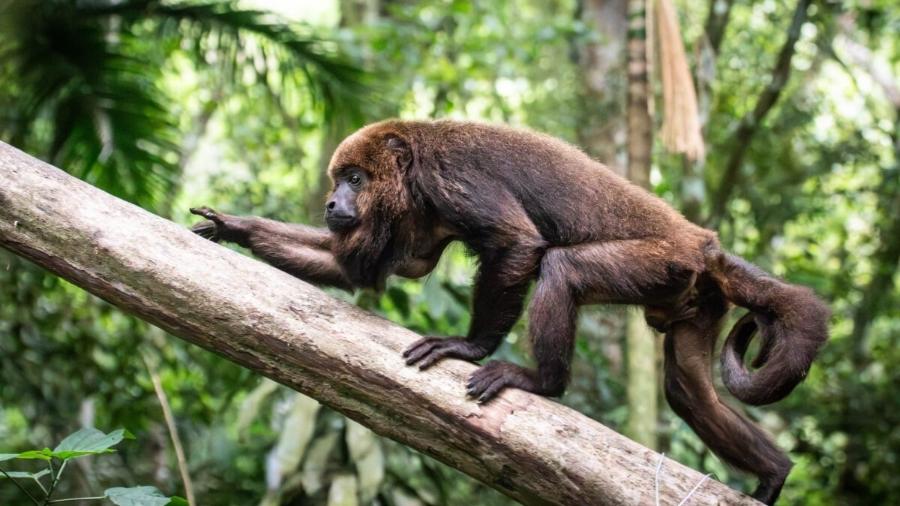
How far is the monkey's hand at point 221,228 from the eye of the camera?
174 inches

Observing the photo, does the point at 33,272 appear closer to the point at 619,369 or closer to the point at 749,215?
the point at 619,369

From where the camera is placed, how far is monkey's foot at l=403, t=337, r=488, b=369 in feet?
12.3

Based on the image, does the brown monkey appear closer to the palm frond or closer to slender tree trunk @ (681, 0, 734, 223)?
slender tree trunk @ (681, 0, 734, 223)

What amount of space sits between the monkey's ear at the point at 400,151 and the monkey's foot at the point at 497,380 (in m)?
1.32

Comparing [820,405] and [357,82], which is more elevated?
[357,82]

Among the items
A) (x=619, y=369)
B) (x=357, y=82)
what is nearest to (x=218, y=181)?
(x=357, y=82)

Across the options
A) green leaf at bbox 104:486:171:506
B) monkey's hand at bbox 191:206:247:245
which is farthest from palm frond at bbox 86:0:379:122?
green leaf at bbox 104:486:171:506

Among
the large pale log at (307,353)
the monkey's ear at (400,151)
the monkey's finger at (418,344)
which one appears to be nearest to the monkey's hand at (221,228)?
the large pale log at (307,353)

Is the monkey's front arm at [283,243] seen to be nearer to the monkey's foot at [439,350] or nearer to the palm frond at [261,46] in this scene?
the monkey's foot at [439,350]

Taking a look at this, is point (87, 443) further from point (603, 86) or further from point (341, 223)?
point (603, 86)

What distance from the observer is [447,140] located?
464 cm

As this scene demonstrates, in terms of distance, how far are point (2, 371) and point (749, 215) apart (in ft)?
23.5

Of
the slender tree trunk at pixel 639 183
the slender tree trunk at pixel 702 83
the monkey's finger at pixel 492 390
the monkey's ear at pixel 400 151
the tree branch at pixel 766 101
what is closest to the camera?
the monkey's finger at pixel 492 390

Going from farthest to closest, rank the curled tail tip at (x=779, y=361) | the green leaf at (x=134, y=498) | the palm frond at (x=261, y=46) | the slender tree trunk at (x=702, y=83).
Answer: the palm frond at (x=261, y=46)
the slender tree trunk at (x=702, y=83)
the curled tail tip at (x=779, y=361)
the green leaf at (x=134, y=498)
